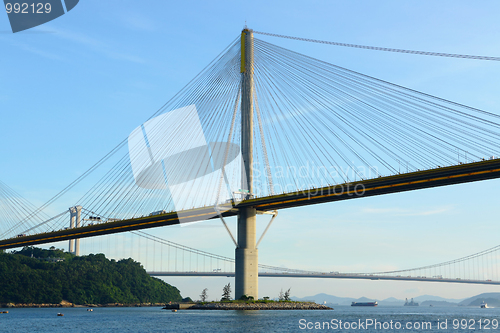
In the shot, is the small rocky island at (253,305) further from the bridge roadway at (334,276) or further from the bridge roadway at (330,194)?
the bridge roadway at (334,276)

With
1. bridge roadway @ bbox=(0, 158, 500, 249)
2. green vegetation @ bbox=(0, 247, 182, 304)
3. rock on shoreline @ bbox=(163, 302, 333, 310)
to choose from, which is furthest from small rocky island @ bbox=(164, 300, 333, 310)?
green vegetation @ bbox=(0, 247, 182, 304)

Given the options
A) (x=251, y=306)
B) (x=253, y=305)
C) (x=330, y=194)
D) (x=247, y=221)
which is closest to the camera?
(x=330, y=194)

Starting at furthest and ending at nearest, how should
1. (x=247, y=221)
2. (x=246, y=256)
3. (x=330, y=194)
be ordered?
1. (x=247, y=221)
2. (x=246, y=256)
3. (x=330, y=194)

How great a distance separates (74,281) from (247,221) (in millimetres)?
93717

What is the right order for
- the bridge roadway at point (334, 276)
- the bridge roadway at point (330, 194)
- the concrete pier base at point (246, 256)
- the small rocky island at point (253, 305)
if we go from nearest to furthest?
the bridge roadway at point (330, 194) < the small rocky island at point (253, 305) < the concrete pier base at point (246, 256) < the bridge roadway at point (334, 276)

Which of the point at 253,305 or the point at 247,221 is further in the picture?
the point at 247,221

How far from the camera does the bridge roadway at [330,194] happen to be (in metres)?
47.4

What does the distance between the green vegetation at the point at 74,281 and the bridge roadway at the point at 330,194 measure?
56.7 metres

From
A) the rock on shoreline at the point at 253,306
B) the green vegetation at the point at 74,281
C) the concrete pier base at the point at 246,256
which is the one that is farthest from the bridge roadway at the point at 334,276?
the concrete pier base at the point at 246,256

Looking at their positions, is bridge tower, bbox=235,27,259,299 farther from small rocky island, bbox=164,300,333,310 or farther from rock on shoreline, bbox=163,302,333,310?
rock on shoreline, bbox=163,302,333,310

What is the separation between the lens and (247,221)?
63250 millimetres

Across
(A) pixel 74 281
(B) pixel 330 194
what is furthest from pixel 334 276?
(B) pixel 330 194

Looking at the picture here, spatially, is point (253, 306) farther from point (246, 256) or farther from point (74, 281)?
point (74, 281)

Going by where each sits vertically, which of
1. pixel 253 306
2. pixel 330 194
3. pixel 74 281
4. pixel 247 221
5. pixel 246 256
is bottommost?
pixel 74 281
